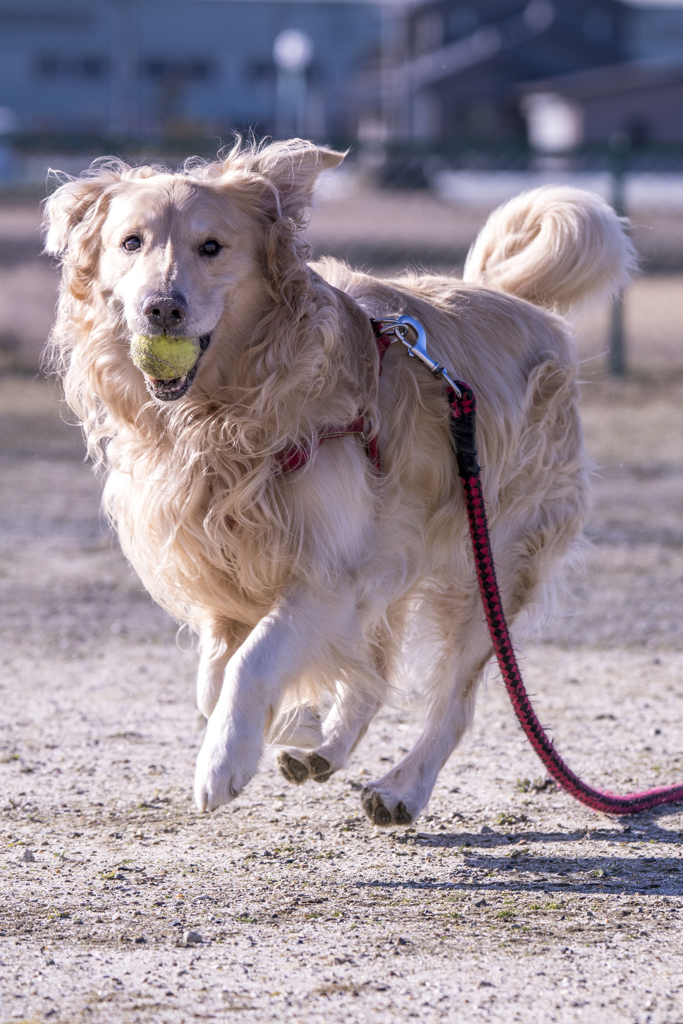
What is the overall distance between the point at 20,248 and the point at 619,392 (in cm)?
571

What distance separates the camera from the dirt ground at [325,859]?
7.72 ft

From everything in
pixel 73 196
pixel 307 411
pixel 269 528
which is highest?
pixel 73 196

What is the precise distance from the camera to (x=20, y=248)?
36.6 ft

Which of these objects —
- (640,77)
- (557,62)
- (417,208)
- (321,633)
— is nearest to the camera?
(321,633)

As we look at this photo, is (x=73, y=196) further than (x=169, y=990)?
Yes

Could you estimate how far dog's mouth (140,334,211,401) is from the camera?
288 centimetres

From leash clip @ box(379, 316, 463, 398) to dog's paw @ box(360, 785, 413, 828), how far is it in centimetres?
108

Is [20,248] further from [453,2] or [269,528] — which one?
[453,2]

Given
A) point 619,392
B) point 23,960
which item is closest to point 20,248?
point 619,392

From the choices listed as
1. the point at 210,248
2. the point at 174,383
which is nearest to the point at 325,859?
the point at 174,383

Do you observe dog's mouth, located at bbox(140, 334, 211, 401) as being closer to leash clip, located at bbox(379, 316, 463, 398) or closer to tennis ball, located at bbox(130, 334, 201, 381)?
tennis ball, located at bbox(130, 334, 201, 381)

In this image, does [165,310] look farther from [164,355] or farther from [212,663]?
[212,663]

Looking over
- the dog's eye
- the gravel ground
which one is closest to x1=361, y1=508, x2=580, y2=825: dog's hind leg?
the gravel ground

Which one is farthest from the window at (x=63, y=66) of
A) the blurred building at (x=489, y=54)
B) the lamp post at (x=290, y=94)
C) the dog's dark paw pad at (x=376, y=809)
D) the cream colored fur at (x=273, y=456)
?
the dog's dark paw pad at (x=376, y=809)
